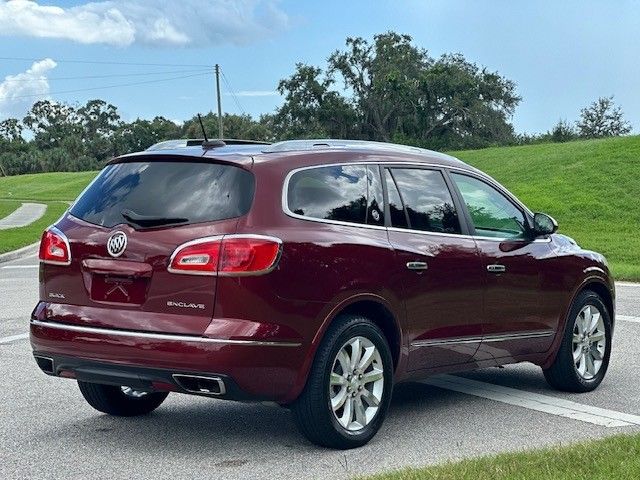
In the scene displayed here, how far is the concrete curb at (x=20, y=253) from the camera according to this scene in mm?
24470

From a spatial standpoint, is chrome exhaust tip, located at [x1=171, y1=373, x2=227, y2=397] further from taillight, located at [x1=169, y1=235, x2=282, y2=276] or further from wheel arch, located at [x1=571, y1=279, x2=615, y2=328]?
wheel arch, located at [x1=571, y1=279, x2=615, y2=328]

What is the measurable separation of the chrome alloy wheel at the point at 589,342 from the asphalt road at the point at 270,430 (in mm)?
198

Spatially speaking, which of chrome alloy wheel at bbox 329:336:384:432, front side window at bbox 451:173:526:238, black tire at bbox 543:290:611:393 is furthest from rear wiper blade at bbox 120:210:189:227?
black tire at bbox 543:290:611:393

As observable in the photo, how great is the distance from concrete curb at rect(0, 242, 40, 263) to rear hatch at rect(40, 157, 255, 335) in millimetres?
18647

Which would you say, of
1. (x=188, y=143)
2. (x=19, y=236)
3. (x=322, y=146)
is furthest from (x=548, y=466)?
(x=19, y=236)

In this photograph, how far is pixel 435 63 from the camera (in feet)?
282

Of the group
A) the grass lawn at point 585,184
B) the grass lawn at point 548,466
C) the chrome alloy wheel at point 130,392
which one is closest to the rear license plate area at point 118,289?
the chrome alloy wheel at point 130,392

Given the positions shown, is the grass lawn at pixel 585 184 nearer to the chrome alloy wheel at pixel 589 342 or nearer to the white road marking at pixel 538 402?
the chrome alloy wheel at pixel 589 342

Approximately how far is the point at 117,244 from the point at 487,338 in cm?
269

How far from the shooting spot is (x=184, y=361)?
5637 millimetres

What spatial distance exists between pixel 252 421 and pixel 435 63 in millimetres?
80927

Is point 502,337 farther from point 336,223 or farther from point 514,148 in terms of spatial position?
point 514,148

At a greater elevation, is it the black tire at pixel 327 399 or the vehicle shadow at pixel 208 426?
the black tire at pixel 327 399

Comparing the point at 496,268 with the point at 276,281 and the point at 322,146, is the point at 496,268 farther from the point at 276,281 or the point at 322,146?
the point at 276,281
